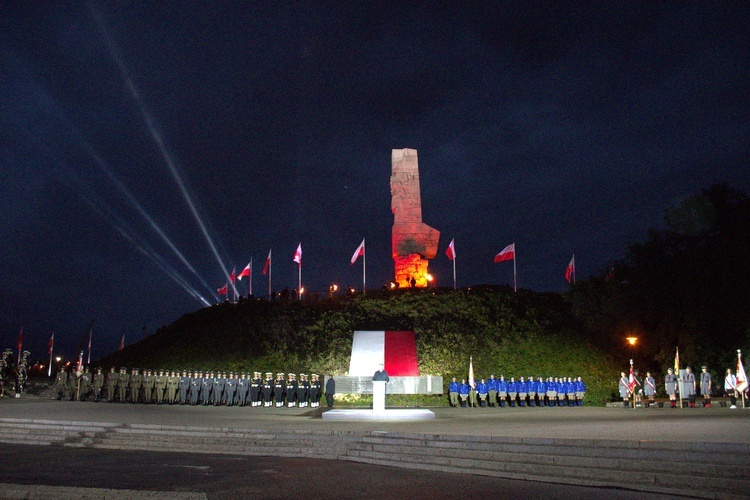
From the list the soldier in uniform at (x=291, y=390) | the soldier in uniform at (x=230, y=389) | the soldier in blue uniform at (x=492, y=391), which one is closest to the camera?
the soldier in uniform at (x=291, y=390)

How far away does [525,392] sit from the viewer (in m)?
24.6

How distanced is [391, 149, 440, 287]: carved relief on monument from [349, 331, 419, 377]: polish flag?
35.8ft

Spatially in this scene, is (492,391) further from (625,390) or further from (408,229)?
(408,229)

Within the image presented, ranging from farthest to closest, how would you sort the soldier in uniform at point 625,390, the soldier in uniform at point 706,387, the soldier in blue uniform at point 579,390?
the soldier in blue uniform at point 579,390, the soldier in uniform at point 625,390, the soldier in uniform at point 706,387

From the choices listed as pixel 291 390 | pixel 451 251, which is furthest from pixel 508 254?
pixel 291 390

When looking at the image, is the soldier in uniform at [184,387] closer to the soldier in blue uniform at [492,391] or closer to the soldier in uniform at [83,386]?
the soldier in uniform at [83,386]

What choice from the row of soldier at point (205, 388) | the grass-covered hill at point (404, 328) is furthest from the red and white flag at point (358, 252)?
the row of soldier at point (205, 388)

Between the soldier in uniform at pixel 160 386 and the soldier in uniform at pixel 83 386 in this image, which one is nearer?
the soldier in uniform at pixel 160 386

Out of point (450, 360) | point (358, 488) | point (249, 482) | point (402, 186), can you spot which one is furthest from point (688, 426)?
point (402, 186)

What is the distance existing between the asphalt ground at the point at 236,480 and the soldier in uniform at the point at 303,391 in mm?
11210

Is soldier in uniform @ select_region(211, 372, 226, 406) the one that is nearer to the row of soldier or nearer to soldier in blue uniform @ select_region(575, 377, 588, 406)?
the row of soldier

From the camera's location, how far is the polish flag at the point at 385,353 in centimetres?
2698

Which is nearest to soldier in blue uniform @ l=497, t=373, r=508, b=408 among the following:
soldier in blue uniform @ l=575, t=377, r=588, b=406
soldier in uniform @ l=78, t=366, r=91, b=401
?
soldier in blue uniform @ l=575, t=377, r=588, b=406

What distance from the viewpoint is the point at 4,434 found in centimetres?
1564
